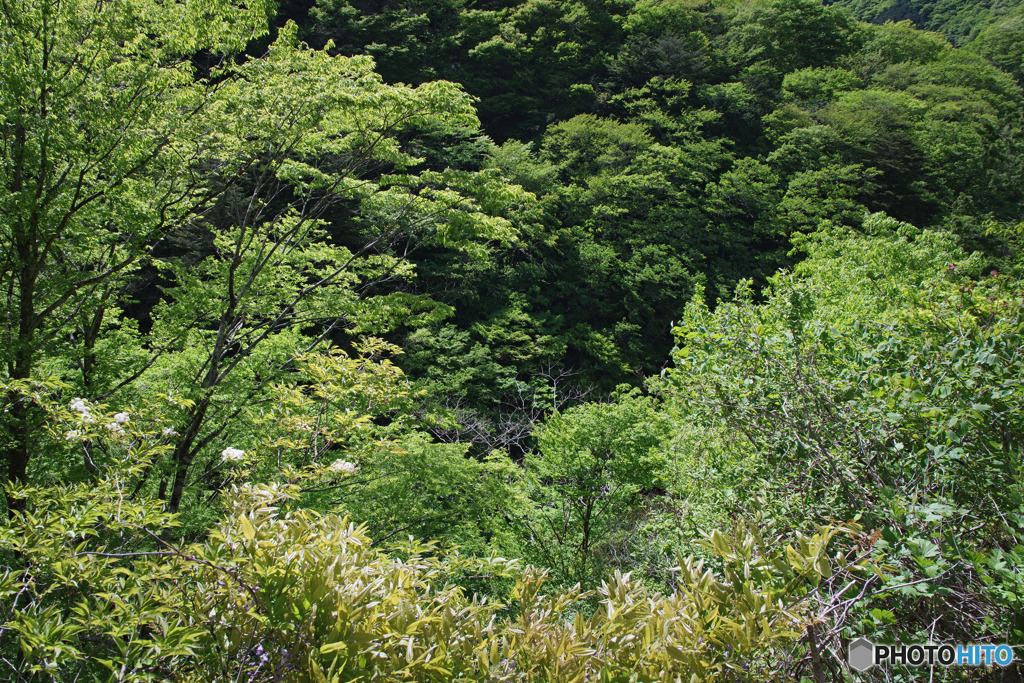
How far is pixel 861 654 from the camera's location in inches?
78.6

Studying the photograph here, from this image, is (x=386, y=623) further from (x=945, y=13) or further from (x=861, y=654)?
(x=945, y=13)

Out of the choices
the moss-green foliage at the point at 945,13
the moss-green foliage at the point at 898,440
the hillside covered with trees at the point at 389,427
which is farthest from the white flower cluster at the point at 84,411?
the moss-green foliage at the point at 945,13

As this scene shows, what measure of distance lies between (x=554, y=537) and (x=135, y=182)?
27.2 feet

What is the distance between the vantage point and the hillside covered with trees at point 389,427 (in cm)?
163

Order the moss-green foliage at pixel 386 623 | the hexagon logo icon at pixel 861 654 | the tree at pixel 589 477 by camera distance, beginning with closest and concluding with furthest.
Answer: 1. the moss-green foliage at pixel 386 623
2. the hexagon logo icon at pixel 861 654
3. the tree at pixel 589 477

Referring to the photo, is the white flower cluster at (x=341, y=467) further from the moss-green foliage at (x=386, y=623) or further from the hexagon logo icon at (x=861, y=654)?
the hexagon logo icon at (x=861, y=654)

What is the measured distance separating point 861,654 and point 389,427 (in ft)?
14.7

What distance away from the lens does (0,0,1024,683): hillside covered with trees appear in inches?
64.1

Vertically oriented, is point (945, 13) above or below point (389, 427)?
above

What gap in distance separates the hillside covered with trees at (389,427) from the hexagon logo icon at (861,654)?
0.13 feet

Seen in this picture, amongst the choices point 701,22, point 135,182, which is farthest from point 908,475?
point 701,22

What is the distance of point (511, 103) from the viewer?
77.9 ft

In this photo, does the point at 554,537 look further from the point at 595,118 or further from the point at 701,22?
the point at 701,22

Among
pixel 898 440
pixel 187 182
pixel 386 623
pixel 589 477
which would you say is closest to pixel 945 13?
pixel 589 477
